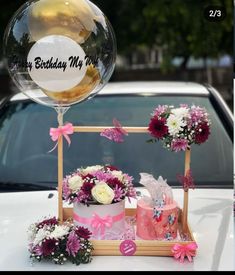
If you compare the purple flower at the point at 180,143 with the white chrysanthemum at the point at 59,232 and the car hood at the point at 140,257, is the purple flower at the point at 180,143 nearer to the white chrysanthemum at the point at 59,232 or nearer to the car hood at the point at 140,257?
the car hood at the point at 140,257


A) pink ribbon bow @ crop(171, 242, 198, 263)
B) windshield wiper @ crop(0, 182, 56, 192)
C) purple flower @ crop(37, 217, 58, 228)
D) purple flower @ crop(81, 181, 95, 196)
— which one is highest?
purple flower @ crop(81, 181, 95, 196)

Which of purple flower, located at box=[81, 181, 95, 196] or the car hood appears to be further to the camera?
purple flower, located at box=[81, 181, 95, 196]

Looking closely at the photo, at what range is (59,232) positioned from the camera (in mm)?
1550

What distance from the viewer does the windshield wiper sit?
7.37 feet

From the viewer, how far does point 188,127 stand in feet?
5.46

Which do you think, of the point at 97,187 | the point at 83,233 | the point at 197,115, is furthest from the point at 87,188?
the point at 197,115

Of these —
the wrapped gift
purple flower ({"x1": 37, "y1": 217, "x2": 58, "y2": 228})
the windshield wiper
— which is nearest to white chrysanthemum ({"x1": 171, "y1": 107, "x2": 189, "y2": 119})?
the wrapped gift

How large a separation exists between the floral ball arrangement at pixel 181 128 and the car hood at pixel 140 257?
1.16 ft

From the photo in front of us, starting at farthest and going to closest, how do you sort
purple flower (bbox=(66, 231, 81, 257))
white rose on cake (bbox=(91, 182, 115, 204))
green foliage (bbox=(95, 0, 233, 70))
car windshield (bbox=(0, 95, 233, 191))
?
green foliage (bbox=(95, 0, 233, 70)), car windshield (bbox=(0, 95, 233, 191)), white rose on cake (bbox=(91, 182, 115, 204)), purple flower (bbox=(66, 231, 81, 257))

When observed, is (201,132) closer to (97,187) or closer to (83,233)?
(97,187)

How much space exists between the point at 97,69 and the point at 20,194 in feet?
2.63

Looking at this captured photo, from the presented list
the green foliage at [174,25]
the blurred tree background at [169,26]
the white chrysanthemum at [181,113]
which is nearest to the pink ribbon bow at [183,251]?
the white chrysanthemum at [181,113]

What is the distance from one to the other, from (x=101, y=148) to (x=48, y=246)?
105 centimetres

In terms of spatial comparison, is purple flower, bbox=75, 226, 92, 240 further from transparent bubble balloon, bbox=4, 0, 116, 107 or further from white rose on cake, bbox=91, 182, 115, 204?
transparent bubble balloon, bbox=4, 0, 116, 107
